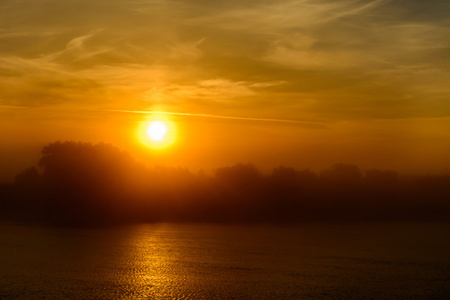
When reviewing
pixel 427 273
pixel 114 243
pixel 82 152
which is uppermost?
pixel 82 152

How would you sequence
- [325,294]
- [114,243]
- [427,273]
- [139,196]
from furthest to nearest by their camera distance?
[139,196] < [114,243] < [427,273] < [325,294]

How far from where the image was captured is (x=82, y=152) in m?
97.9

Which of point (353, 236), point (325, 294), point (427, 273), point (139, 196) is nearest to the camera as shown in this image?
point (325, 294)

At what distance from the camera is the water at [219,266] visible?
124 feet

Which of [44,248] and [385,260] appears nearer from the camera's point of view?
[385,260]

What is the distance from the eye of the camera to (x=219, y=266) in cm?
4866

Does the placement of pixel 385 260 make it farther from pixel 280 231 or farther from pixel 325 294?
pixel 280 231

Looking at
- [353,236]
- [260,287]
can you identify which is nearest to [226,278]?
[260,287]

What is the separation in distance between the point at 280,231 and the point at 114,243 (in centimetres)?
3146

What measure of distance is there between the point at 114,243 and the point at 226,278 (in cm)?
2825

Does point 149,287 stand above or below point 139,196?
below

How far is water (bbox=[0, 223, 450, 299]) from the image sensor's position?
1483 inches

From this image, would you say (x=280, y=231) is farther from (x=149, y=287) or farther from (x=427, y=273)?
(x=149, y=287)

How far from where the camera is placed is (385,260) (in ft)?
181
